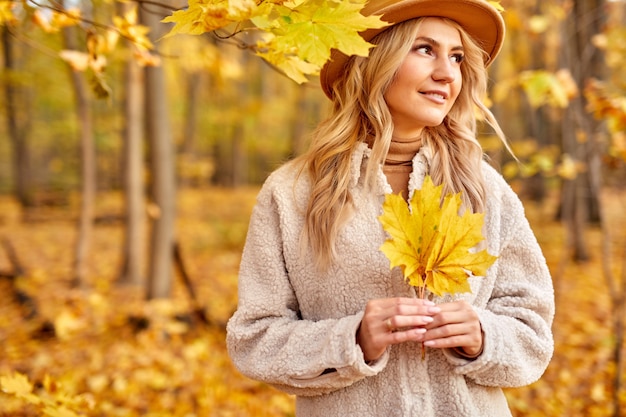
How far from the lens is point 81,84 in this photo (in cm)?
521

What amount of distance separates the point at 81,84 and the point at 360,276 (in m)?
4.69

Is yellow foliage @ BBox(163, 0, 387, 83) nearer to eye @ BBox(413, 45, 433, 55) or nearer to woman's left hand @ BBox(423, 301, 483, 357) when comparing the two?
eye @ BBox(413, 45, 433, 55)

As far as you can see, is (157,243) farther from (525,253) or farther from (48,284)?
(525,253)

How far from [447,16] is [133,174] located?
17.7ft

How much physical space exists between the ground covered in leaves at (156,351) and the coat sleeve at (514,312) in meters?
1.29

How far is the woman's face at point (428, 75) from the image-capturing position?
141cm

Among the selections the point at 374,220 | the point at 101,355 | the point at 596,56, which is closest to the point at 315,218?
the point at 374,220

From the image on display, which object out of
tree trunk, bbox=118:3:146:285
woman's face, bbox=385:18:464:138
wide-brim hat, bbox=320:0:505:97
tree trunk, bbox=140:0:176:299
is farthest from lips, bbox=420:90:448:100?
tree trunk, bbox=118:3:146:285

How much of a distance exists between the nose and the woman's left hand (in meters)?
0.59

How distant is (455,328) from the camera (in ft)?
4.24

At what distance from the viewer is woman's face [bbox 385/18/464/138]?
1.41m

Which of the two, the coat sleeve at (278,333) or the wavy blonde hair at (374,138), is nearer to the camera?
the coat sleeve at (278,333)

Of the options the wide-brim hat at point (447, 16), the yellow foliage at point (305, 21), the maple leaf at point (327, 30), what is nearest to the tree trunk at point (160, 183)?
the wide-brim hat at point (447, 16)

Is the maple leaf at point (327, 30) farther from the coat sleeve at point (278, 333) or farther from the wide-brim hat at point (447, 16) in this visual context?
the coat sleeve at point (278, 333)
